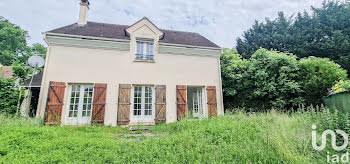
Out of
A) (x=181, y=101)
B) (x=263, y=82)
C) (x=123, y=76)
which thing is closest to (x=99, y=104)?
(x=123, y=76)

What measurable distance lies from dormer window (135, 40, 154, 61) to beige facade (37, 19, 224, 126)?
0.77 feet

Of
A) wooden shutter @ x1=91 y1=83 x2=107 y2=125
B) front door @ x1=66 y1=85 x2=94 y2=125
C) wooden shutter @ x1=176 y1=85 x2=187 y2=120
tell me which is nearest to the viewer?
wooden shutter @ x1=91 y1=83 x2=107 y2=125

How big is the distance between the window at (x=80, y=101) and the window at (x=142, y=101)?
7.22 feet

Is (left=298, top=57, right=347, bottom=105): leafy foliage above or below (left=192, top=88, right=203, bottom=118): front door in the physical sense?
above

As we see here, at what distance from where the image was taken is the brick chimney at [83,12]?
895 centimetres

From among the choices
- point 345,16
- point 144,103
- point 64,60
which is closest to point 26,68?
point 64,60

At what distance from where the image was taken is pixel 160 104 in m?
7.62

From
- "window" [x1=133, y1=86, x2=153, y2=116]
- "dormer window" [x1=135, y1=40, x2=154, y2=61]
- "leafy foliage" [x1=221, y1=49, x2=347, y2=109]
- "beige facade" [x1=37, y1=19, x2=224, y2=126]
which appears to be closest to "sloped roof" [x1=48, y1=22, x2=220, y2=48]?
"beige facade" [x1=37, y1=19, x2=224, y2=126]

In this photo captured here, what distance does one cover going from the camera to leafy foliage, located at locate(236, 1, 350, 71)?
1265 centimetres

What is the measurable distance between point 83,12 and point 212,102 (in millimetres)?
9685

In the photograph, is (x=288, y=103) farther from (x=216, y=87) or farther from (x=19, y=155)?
(x=19, y=155)

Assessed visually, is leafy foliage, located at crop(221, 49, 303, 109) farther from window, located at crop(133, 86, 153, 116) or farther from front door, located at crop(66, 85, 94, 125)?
front door, located at crop(66, 85, 94, 125)

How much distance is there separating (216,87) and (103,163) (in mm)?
7060

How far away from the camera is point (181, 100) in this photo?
795cm
